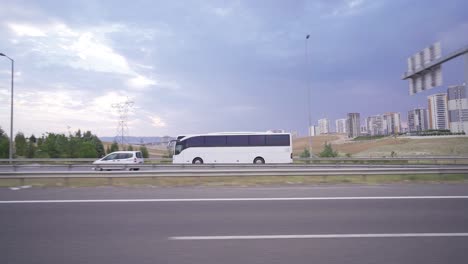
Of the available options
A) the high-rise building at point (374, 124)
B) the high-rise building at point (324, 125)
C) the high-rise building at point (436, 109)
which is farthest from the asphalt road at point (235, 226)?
the high-rise building at point (324, 125)

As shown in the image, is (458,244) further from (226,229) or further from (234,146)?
(234,146)

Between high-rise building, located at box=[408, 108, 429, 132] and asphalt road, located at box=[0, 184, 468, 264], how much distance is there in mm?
103382

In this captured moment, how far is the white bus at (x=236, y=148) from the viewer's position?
87.7ft

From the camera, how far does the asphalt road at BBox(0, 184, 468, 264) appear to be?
4512 millimetres

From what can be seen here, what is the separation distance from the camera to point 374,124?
407 feet

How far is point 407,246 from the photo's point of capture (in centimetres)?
482

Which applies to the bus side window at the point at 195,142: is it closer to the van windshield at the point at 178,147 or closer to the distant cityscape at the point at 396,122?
the van windshield at the point at 178,147

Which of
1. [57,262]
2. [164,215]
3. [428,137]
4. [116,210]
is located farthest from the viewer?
[428,137]

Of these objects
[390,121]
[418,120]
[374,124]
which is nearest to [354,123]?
[390,121]

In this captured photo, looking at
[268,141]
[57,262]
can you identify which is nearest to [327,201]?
[57,262]

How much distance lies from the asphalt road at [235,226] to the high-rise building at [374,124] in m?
121

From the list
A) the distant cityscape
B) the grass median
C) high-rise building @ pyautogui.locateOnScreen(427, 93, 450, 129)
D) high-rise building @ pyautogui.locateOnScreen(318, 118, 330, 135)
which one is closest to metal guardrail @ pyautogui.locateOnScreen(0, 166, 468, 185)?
the grass median

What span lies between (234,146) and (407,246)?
22.4m

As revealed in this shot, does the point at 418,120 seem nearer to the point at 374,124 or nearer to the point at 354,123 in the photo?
the point at 354,123
